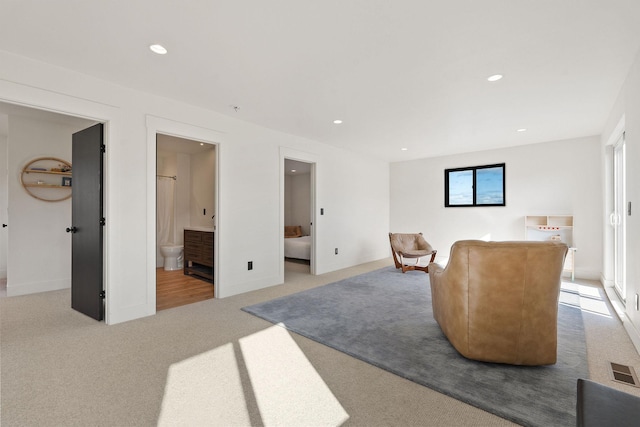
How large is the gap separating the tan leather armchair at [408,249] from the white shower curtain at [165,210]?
455 centimetres

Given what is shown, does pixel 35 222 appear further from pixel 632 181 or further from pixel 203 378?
pixel 632 181

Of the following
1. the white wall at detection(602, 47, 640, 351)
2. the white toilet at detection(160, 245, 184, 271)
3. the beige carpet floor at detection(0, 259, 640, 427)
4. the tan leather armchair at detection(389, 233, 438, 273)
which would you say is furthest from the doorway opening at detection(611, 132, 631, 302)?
the white toilet at detection(160, 245, 184, 271)

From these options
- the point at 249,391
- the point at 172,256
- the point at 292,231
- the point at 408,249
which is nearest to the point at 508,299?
the point at 249,391

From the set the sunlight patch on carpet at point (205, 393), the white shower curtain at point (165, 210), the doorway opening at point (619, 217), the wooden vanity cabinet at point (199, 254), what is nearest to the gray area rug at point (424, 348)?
the sunlight patch on carpet at point (205, 393)

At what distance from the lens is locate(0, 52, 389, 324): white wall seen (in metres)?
2.91

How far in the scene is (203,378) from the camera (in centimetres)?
209

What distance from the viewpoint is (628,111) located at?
9.57ft

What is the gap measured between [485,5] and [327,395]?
8.78 feet

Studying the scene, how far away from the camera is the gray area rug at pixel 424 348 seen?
5.97 feet

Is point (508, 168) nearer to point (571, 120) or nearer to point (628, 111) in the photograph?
point (571, 120)

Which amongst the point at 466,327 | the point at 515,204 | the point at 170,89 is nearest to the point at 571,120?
the point at 515,204

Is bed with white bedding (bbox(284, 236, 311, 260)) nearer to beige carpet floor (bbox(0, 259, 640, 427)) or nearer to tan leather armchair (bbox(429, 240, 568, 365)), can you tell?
beige carpet floor (bbox(0, 259, 640, 427))

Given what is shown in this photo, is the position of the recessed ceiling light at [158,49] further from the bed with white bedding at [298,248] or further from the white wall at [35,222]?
the bed with white bedding at [298,248]

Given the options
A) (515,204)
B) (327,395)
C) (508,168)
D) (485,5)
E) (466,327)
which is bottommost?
(327,395)
